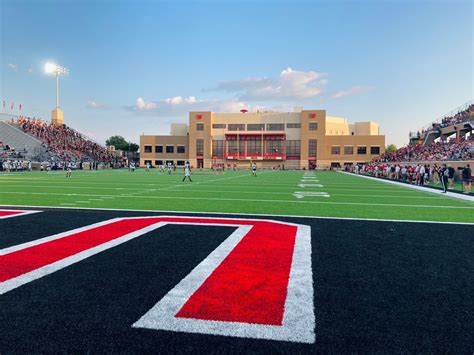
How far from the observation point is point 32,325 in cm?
270

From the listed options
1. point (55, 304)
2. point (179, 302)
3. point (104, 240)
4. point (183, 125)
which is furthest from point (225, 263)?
point (183, 125)

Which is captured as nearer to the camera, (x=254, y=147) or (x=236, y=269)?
(x=236, y=269)

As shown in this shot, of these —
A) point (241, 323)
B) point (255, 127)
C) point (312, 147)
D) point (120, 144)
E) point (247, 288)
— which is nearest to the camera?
point (241, 323)

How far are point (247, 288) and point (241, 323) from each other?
78 cm

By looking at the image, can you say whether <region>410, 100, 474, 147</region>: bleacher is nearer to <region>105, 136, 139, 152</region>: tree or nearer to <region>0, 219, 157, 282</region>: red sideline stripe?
<region>0, 219, 157, 282</region>: red sideline stripe

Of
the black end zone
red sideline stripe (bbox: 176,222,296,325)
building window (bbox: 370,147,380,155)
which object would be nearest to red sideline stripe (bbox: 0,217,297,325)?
red sideline stripe (bbox: 176,222,296,325)

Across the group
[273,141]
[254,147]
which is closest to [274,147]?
[273,141]

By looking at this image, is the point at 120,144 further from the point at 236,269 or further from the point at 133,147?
the point at 236,269

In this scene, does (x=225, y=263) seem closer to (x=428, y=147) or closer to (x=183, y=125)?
(x=428, y=147)

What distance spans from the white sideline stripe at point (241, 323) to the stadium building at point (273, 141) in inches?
2834

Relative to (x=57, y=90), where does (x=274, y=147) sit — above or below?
below

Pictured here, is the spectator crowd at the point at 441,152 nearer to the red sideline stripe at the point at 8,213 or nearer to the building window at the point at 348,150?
the building window at the point at 348,150

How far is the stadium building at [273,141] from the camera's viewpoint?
74.4 m

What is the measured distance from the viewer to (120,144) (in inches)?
4919
